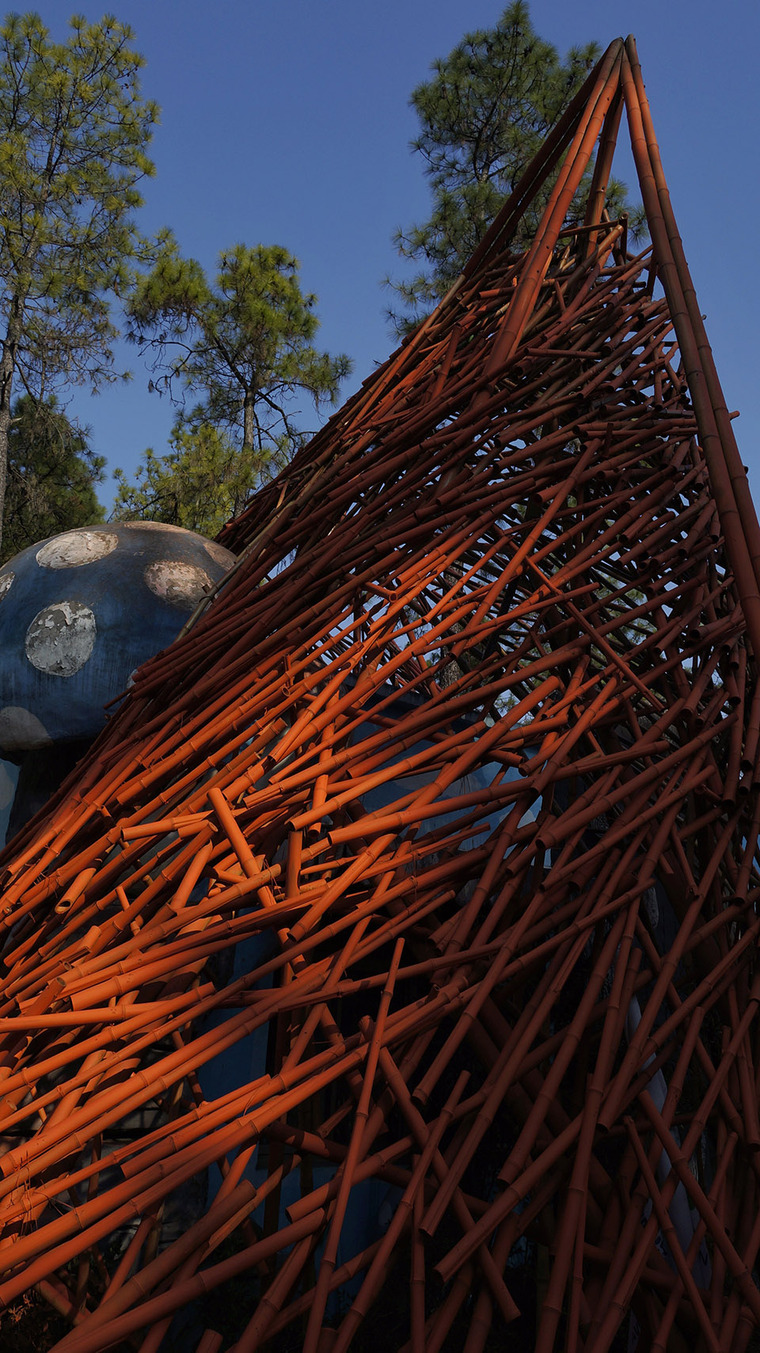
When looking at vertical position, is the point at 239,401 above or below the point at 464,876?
above

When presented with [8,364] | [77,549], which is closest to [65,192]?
[8,364]

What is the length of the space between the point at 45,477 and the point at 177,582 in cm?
1194

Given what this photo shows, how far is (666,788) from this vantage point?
5.20 ft

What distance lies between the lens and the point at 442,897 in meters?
1.46

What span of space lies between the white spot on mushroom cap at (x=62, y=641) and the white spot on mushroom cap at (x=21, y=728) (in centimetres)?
13

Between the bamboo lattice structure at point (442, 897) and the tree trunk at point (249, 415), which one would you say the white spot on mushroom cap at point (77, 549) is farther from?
the tree trunk at point (249, 415)

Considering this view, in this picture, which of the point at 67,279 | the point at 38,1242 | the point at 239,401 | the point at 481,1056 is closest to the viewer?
the point at 38,1242

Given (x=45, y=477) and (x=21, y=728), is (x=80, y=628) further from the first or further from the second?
(x=45, y=477)

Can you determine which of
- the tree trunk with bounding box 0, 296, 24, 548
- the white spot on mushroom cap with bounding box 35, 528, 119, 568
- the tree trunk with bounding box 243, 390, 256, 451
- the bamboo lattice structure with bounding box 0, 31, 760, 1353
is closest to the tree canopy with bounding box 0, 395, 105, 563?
the tree trunk with bounding box 0, 296, 24, 548

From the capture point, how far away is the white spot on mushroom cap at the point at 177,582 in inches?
100

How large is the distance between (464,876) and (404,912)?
0.40 feet

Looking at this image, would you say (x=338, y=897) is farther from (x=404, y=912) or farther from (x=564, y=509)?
(x=564, y=509)

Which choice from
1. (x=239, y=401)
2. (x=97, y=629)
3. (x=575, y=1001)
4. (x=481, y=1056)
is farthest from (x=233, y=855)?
(x=239, y=401)

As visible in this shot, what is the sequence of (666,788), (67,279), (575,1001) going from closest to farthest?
(666,788) → (575,1001) → (67,279)
